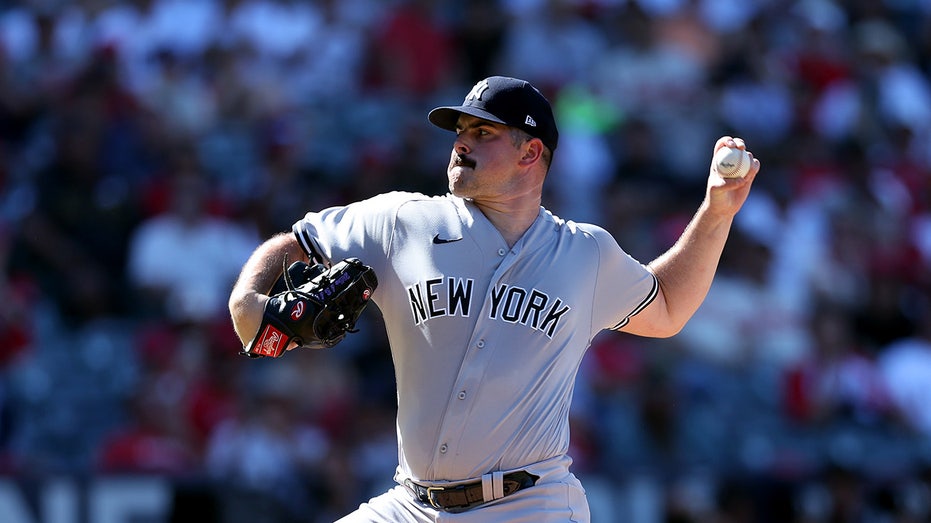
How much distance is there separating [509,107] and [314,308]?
0.99 m

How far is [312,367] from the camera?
920 cm

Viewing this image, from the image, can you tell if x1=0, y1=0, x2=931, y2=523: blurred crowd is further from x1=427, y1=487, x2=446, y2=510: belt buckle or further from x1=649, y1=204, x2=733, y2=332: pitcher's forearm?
x1=427, y1=487, x2=446, y2=510: belt buckle

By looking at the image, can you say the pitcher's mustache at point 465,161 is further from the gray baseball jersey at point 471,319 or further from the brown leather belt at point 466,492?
the brown leather belt at point 466,492

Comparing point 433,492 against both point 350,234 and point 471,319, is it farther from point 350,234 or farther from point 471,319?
point 350,234

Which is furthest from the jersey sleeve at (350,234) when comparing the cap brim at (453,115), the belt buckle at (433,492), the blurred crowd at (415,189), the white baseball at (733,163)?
the blurred crowd at (415,189)

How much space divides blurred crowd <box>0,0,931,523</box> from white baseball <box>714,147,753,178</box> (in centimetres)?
388

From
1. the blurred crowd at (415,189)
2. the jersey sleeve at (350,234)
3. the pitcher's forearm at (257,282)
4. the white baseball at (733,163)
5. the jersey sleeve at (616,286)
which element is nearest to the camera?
the pitcher's forearm at (257,282)

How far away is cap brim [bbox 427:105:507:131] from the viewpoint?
444 cm

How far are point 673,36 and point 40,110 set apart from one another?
5.65 metres

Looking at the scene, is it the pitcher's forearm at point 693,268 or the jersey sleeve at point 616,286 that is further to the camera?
the pitcher's forearm at point 693,268

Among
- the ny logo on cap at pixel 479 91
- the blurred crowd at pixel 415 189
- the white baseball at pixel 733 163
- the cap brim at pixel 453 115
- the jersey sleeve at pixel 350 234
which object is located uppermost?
the ny logo on cap at pixel 479 91

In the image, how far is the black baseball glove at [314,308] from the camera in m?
4.05

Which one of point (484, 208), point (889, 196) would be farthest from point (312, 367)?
point (889, 196)

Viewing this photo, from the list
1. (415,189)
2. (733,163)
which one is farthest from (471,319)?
(415,189)
